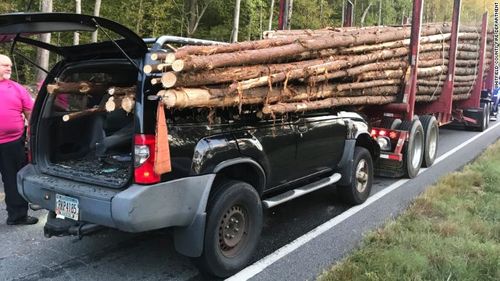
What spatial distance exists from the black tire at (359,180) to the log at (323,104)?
2.34 feet

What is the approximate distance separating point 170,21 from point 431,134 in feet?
84.9

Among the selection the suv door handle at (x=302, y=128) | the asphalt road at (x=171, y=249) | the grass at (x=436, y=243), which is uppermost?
the suv door handle at (x=302, y=128)

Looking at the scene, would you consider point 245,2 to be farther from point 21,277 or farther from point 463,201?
point 21,277

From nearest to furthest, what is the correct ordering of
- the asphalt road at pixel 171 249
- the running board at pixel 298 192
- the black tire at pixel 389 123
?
the asphalt road at pixel 171 249 → the running board at pixel 298 192 → the black tire at pixel 389 123

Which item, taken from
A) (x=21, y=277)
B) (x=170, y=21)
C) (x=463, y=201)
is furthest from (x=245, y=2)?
(x=21, y=277)

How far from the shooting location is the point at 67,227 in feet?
14.2

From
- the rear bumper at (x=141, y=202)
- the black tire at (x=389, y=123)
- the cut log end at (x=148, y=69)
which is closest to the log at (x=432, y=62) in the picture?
the black tire at (x=389, y=123)

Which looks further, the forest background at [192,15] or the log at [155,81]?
the forest background at [192,15]

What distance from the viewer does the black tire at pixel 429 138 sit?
30.7 feet

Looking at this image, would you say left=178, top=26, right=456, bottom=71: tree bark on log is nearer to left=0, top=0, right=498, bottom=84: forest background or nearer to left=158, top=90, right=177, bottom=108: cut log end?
left=158, top=90, right=177, bottom=108: cut log end

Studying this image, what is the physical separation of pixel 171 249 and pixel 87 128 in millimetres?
1574

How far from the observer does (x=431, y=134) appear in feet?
31.8

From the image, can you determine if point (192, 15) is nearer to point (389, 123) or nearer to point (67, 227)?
point (389, 123)

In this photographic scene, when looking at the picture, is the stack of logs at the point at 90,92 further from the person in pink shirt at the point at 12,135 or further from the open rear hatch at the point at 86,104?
the person in pink shirt at the point at 12,135
